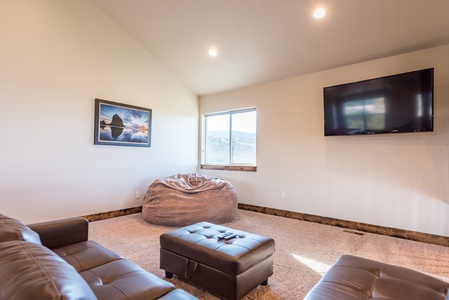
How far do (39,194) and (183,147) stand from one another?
2640mm

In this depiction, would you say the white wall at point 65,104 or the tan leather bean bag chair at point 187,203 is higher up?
the white wall at point 65,104

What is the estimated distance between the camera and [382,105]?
10.5 ft

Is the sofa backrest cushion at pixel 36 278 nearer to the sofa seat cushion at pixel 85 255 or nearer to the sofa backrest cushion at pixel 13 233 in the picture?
the sofa backrest cushion at pixel 13 233

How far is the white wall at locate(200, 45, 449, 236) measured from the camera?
2.99 metres

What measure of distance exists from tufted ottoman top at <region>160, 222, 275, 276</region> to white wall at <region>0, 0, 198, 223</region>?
238 centimetres

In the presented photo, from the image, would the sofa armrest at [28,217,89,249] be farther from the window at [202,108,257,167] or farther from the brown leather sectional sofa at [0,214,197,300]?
the window at [202,108,257,167]

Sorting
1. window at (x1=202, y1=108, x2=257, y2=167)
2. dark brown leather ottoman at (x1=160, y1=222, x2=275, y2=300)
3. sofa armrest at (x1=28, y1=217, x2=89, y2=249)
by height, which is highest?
window at (x1=202, y1=108, x2=257, y2=167)

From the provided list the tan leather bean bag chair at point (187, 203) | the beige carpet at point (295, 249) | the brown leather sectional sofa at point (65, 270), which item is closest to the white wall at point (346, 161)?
the beige carpet at point (295, 249)

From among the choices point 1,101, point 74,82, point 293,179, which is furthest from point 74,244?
point 293,179

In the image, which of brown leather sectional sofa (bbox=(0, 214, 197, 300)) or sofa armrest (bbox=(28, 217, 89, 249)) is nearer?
brown leather sectional sofa (bbox=(0, 214, 197, 300))

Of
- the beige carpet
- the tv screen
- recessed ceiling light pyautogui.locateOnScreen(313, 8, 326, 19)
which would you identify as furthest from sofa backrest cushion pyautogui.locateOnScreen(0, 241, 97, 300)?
the tv screen

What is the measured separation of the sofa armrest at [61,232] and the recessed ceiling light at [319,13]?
10.9 feet

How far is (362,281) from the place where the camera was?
132 cm

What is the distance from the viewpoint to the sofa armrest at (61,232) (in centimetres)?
170
